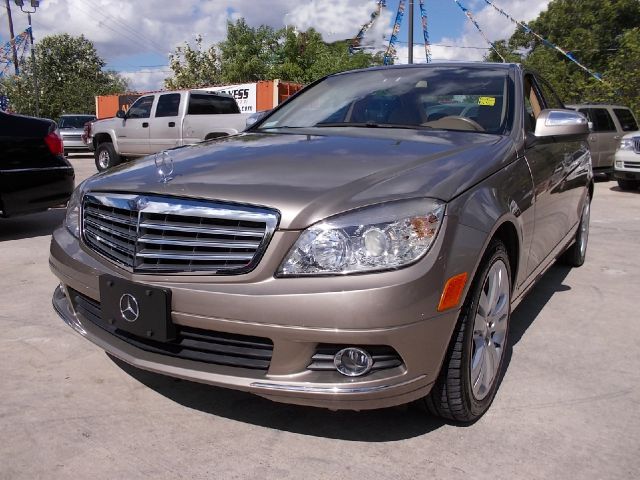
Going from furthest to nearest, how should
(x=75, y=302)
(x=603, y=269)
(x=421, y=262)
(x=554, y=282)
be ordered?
1. (x=603, y=269)
2. (x=554, y=282)
3. (x=75, y=302)
4. (x=421, y=262)

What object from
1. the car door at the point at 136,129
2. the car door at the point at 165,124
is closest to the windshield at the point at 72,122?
the car door at the point at 136,129

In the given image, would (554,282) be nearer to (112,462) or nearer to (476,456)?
(476,456)

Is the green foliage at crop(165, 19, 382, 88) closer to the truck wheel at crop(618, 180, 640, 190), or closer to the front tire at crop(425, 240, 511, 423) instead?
the truck wheel at crop(618, 180, 640, 190)

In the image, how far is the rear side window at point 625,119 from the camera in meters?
13.6

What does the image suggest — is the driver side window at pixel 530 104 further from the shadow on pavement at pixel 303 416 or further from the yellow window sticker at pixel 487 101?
the shadow on pavement at pixel 303 416

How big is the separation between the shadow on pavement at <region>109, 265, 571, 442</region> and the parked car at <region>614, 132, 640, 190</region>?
1018cm

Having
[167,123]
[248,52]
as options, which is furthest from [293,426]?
[248,52]

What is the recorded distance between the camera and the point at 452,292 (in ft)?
7.18

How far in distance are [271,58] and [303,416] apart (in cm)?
3552

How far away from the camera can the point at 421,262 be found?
2084 millimetres

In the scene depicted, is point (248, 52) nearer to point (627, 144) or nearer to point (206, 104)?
point (206, 104)

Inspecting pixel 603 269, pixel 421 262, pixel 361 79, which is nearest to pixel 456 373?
pixel 421 262

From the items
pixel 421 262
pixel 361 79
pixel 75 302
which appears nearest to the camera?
pixel 421 262

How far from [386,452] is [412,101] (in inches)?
83.9
